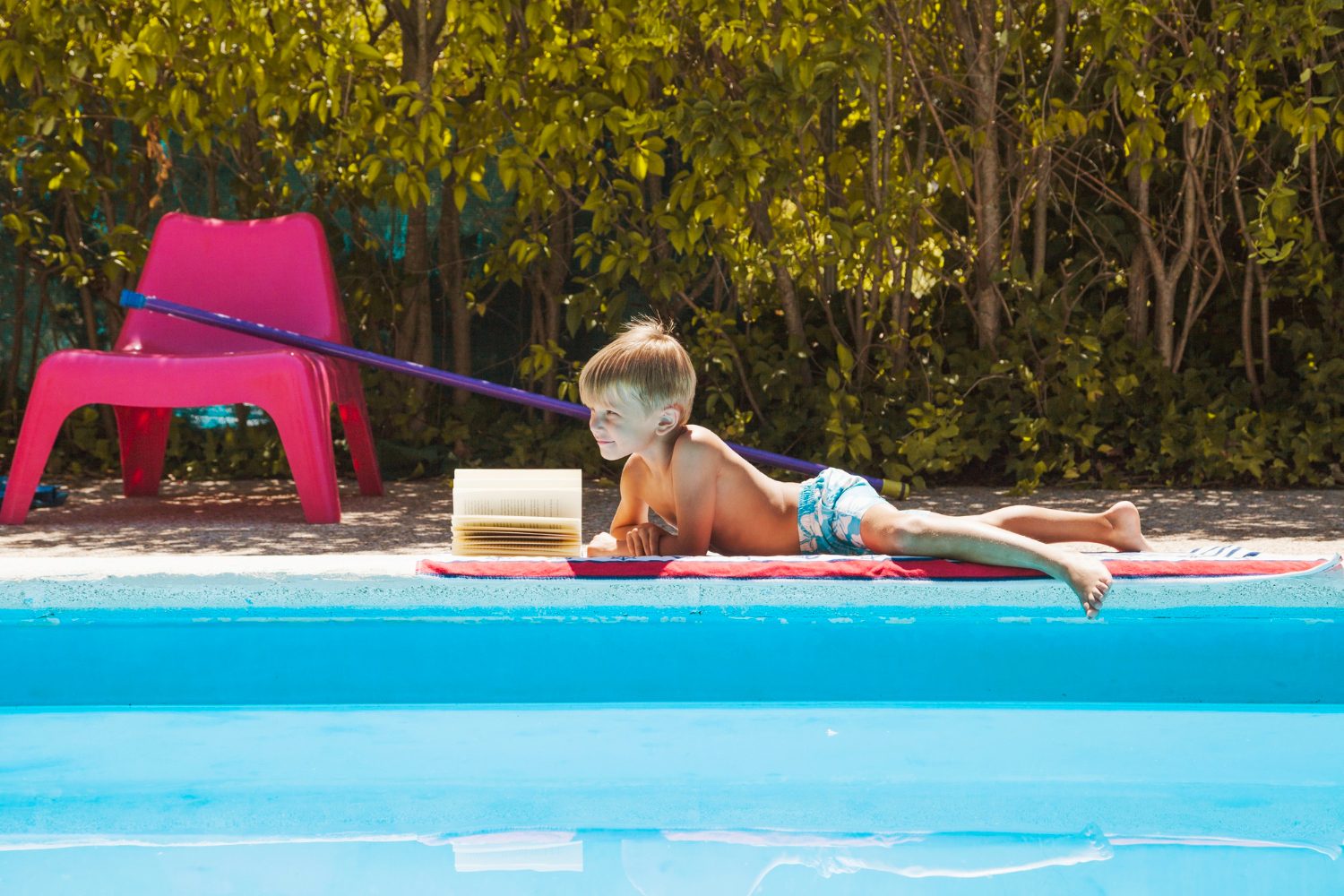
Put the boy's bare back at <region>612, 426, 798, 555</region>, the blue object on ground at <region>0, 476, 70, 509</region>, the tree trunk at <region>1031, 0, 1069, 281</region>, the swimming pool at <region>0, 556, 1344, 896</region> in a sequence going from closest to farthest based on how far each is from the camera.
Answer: the swimming pool at <region>0, 556, 1344, 896</region> < the boy's bare back at <region>612, 426, 798, 555</region> < the blue object on ground at <region>0, 476, 70, 509</region> < the tree trunk at <region>1031, 0, 1069, 281</region>

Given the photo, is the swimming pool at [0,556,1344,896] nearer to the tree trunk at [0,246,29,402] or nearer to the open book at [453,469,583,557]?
the open book at [453,469,583,557]

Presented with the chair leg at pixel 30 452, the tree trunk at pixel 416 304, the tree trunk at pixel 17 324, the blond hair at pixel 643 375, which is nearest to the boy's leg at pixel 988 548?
the blond hair at pixel 643 375

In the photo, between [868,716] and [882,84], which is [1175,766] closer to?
[868,716]

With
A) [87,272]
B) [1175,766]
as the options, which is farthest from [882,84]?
[1175,766]

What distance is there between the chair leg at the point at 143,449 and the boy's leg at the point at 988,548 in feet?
9.83

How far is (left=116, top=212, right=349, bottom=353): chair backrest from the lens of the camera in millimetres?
4656

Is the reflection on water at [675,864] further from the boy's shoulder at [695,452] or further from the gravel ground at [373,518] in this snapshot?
the gravel ground at [373,518]

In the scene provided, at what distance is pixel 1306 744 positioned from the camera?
85.1 inches

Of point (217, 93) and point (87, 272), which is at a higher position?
point (217, 93)

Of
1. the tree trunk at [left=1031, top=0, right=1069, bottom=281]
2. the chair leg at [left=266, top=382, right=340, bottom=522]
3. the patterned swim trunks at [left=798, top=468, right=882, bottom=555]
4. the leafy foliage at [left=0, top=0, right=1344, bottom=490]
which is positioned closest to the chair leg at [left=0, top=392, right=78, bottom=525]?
the chair leg at [left=266, top=382, right=340, bottom=522]

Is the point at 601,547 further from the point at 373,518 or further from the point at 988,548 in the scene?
the point at 373,518

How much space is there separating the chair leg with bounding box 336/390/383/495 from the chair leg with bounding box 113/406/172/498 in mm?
621

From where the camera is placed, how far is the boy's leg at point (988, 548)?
7.14ft

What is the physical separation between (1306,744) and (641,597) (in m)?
1.01
